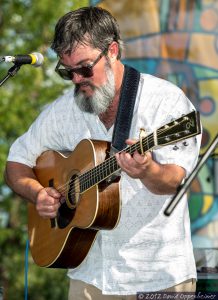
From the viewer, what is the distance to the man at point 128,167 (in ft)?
11.1

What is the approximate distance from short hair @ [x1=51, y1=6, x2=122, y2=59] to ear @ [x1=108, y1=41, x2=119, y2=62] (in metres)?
0.02

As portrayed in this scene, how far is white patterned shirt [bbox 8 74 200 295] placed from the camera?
11.5 feet

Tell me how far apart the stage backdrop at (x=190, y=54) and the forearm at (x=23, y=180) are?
6.74ft

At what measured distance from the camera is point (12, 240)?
18.6 metres

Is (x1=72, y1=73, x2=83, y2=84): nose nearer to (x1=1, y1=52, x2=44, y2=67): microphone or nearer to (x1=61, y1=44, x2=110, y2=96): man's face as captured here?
(x1=61, y1=44, x2=110, y2=96): man's face

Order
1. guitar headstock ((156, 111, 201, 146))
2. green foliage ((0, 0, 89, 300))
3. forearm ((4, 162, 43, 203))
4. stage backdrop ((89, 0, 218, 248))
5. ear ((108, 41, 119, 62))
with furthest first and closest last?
green foliage ((0, 0, 89, 300)) → stage backdrop ((89, 0, 218, 248)) → forearm ((4, 162, 43, 203)) → ear ((108, 41, 119, 62)) → guitar headstock ((156, 111, 201, 146))

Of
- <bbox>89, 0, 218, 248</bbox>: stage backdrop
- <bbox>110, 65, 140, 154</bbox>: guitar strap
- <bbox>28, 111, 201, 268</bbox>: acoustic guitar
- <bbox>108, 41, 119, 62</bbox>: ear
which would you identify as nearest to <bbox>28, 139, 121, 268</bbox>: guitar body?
<bbox>28, 111, 201, 268</bbox>: acoustic guitar

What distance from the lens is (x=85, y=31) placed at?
12.5 ft

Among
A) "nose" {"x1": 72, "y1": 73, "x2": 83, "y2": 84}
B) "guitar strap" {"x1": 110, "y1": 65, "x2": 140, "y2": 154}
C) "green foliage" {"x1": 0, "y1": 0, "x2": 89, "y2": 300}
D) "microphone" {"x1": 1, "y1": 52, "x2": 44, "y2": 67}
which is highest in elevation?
"green foliage" {"x1": 0, "y1": 0, "x2": 89, "y2": 300}

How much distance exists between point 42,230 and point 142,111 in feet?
3.83

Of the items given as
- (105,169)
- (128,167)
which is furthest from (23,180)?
(128,167)

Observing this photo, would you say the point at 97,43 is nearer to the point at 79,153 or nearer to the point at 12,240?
the point at 79,153

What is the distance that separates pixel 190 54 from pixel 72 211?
2.68 m

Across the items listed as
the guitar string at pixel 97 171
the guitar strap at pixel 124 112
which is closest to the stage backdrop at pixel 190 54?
the guitar string at pixel 97 171
